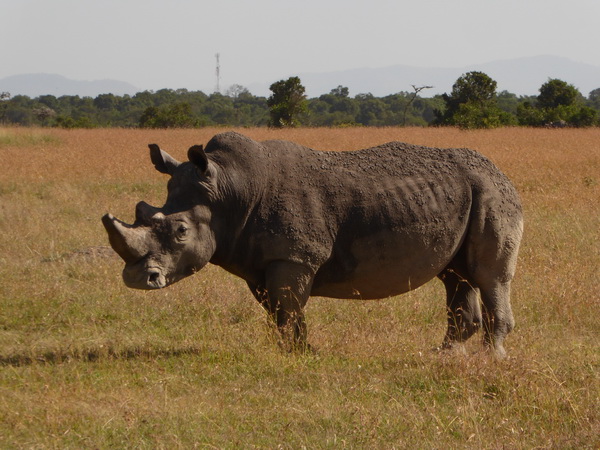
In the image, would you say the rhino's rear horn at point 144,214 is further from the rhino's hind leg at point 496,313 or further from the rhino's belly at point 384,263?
the rhino's hind leg at point 496,313

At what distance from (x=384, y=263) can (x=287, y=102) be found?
2828 cm

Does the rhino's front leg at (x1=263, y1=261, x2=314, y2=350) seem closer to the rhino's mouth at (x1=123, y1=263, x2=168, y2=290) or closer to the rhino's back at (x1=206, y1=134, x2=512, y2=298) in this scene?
the rhino's back at (x1=206, y1=134, x2=512, y2=298)

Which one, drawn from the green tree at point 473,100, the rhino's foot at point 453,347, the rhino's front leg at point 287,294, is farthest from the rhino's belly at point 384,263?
the green tree at point 473,100

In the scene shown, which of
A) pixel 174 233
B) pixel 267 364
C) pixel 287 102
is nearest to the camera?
pixel 174 233

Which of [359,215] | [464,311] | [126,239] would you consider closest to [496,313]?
[464,311]

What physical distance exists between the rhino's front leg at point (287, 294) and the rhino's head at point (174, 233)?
49 centimetres

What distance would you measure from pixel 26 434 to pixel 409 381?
2479 mm

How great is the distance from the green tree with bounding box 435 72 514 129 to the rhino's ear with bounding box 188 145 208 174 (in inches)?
1002

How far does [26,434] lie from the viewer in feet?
15.5

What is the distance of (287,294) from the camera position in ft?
19.6

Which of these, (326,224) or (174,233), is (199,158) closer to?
(174,233)

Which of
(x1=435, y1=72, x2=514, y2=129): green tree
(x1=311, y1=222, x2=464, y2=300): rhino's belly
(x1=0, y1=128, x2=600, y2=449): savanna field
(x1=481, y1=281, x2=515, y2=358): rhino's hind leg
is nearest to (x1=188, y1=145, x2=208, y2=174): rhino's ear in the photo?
(x1=311, y1=222, x2=464, y2=300): rhino's belly

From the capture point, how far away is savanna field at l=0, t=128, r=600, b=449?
188 inches

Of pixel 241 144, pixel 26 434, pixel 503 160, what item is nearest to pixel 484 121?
pixel 503 160
